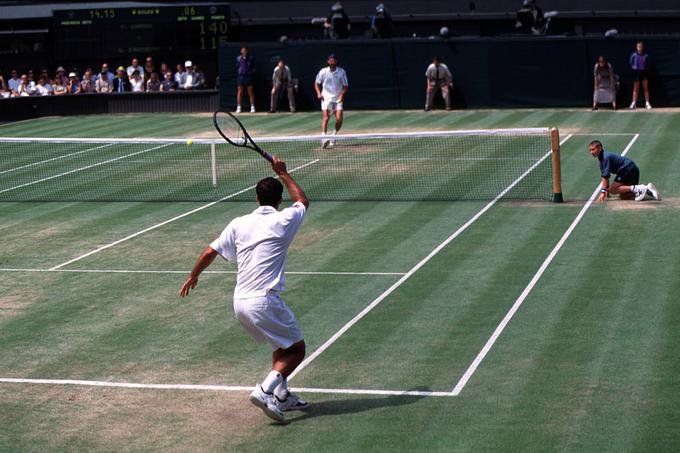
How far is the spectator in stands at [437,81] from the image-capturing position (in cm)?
3788

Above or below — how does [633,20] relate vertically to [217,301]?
above

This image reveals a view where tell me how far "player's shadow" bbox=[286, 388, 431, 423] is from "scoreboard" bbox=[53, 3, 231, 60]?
32828 mm

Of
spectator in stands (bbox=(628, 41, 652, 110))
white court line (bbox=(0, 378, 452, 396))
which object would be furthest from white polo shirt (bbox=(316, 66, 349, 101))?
white court line (bbox=(0, 378, 452, 396))

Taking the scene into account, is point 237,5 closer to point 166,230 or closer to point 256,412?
point 166,230

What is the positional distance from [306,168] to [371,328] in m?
13.4

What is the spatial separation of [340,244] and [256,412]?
7815mm

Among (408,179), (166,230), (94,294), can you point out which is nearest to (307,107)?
(408,179)

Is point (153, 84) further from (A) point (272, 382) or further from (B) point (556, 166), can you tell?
(A) point (272, 382)

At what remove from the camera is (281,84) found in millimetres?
39250

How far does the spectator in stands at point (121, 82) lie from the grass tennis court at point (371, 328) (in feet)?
65.8

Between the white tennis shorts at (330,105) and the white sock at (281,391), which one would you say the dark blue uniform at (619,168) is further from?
the white sock at (281,391)

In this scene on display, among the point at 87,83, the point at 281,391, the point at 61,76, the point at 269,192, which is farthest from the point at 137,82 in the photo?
the point at 281,391

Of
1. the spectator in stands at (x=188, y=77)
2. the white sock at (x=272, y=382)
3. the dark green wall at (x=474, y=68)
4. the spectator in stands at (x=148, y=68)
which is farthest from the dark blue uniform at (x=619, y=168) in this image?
the spectator in stands at (x=148, y=68)

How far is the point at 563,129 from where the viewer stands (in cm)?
3241
